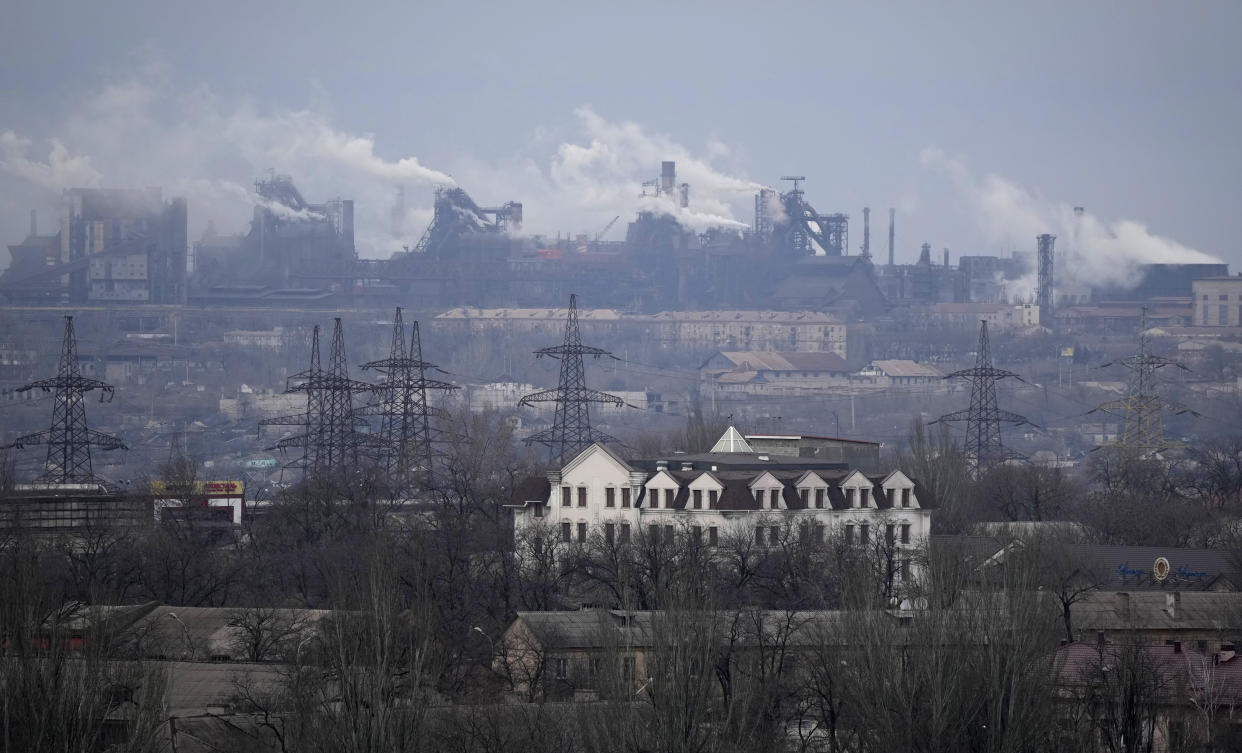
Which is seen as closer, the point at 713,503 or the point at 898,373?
the point at 713,503

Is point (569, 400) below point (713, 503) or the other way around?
the other way around

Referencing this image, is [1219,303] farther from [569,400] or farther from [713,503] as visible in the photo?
[713,503]

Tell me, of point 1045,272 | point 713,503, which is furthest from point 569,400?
point 1045,272

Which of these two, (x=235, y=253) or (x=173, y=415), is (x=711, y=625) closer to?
(x=173, y=415)

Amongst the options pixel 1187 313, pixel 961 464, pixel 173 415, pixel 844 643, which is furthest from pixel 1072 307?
pixel 844 643

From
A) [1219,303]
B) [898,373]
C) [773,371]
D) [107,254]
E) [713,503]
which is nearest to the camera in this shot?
[713,503]

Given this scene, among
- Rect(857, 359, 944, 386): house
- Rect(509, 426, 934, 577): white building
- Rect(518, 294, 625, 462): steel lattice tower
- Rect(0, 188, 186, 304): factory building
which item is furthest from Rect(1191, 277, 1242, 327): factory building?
Rect(509, 426, 934, 577): white building

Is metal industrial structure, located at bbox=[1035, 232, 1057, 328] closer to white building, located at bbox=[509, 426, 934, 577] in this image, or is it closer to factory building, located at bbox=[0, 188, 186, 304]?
factory building, located at bbox=[0, 188, 186, 304]

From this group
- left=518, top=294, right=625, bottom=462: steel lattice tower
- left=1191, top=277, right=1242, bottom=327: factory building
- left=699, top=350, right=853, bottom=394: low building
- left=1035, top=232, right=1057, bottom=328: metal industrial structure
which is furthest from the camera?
left=1035, top=232, right=1057, bottom=328: metal industrial structure
